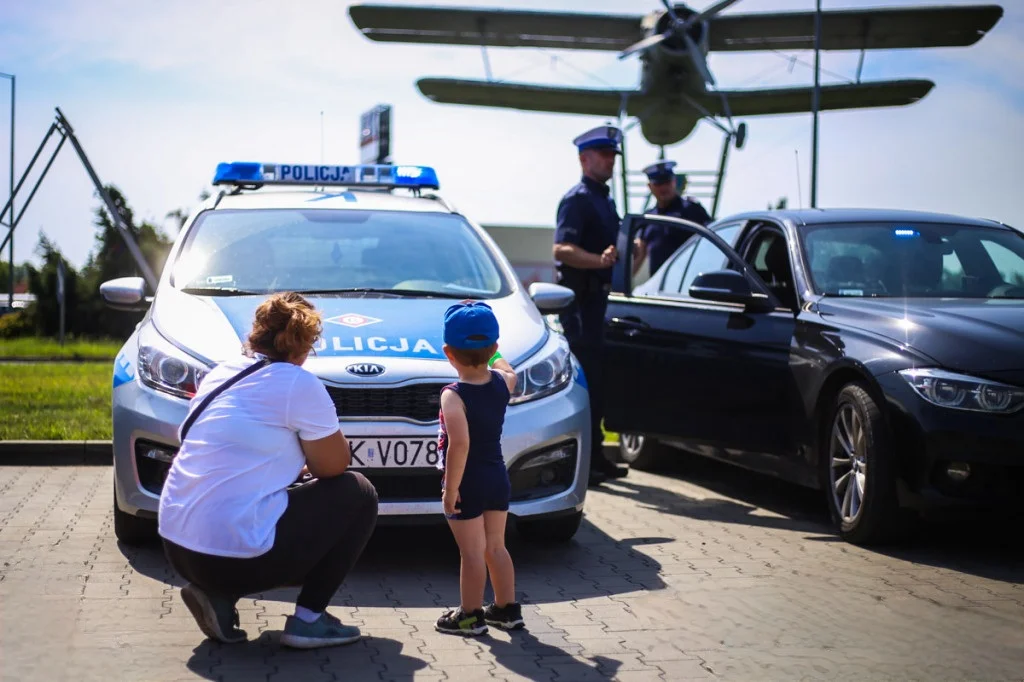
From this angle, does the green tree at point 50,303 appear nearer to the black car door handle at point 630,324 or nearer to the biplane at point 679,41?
the biplane at point 679,41

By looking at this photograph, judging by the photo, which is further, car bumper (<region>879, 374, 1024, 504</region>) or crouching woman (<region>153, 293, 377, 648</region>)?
car bumper (<region>879, 374, 1024, 504</region>)

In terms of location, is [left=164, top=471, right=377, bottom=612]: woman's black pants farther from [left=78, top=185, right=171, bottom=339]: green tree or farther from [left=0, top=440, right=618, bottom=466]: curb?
[left=78, top=185, right=171, bottom=339]: green tree

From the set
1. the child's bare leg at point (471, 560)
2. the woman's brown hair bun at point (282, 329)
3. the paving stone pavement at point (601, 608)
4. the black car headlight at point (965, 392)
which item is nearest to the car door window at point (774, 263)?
the paving stone pavement at point (601, 608)

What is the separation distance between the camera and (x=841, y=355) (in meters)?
7.02

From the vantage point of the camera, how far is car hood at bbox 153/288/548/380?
237 inches

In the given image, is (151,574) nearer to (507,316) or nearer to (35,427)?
(507,316)

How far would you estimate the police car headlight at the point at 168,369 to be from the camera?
235 inches

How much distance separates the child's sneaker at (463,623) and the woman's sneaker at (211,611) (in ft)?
2.51

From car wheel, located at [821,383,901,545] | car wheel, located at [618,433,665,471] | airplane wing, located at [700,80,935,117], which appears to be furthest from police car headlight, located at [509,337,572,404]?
airplane wing, located at [700,80,935,117]

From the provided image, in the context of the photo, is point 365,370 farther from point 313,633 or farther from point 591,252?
point 591,252

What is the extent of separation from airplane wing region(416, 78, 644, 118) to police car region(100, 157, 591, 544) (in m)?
28.2

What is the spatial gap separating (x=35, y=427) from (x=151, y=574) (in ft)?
16.8

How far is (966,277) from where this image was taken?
782 cm

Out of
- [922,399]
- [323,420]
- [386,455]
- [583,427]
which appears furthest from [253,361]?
[922,399]
